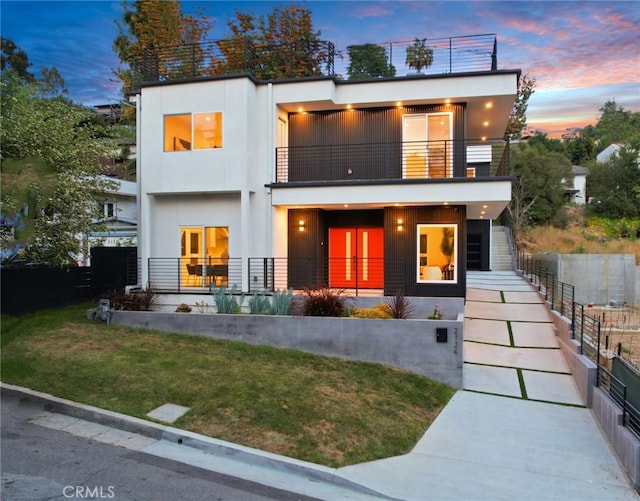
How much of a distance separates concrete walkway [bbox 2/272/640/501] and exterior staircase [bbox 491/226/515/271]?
14.1m

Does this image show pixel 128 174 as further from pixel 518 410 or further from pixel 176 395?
pixel 518 410

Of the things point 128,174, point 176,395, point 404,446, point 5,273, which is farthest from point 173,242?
point 128,174

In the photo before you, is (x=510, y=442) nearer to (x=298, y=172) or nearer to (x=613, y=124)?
(x=298, y=172)

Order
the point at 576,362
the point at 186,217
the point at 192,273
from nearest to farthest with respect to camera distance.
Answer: the point at 576,362 → the point at 192,273 → the point at 186,217

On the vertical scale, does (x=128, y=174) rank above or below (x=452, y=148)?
above

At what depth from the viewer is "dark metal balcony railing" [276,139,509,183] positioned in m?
14.6

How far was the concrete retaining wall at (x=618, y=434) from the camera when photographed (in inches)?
231

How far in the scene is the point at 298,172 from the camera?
1530 cm

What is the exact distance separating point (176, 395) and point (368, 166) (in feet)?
32.4

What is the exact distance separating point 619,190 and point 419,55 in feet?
96.6

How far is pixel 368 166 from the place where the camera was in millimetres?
15023

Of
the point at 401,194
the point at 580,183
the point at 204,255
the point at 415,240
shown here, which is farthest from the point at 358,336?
the point at 580,183

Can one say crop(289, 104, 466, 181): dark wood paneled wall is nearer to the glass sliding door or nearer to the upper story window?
the glass sliding door

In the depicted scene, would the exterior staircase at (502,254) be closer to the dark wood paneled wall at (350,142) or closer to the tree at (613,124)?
the dark wood paneled wall at (350,142)
